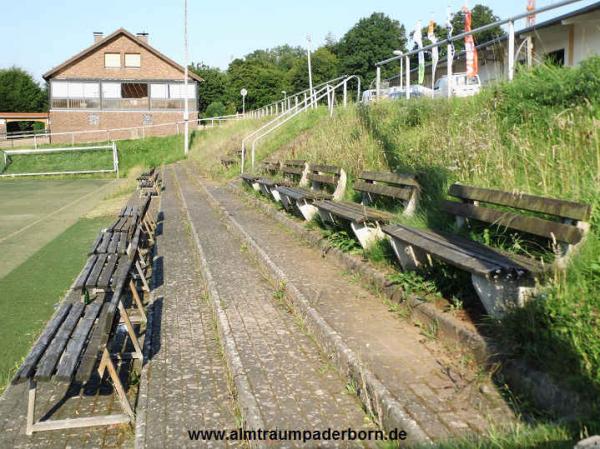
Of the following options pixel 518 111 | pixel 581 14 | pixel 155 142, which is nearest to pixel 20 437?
pixel 518 111

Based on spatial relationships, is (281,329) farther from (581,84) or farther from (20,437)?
(581,84)

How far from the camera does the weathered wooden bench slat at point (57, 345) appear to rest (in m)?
3.79

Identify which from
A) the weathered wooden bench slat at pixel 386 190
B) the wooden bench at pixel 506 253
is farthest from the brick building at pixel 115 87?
the wooden bench at pixel 506 253

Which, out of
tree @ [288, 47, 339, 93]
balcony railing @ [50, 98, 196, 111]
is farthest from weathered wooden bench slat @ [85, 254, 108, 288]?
tree @ [288, 47, 339, 93]

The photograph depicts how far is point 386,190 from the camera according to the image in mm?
7258

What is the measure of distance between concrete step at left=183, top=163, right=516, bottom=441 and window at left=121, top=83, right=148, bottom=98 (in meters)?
51.3

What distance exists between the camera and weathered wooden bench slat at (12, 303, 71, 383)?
3773mm

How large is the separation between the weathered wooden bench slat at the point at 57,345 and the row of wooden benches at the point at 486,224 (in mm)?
2564

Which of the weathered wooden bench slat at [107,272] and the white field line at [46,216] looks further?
the white field line at [46,216]

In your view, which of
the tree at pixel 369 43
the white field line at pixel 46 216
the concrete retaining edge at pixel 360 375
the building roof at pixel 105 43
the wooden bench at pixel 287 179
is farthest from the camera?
the tree at pixel 369 43

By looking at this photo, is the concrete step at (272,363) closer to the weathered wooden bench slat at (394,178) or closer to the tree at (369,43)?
the weathered wooden bench slat at (394,178)

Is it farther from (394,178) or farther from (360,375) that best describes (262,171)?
(360,375)

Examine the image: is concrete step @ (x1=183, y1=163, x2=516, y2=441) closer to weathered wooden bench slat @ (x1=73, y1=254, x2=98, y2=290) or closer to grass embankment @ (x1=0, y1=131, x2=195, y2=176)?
weathered wooden bench slat @ (x1=73, y1=254, x2=98, y2=290)

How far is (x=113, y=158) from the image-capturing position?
36094 millimetres
